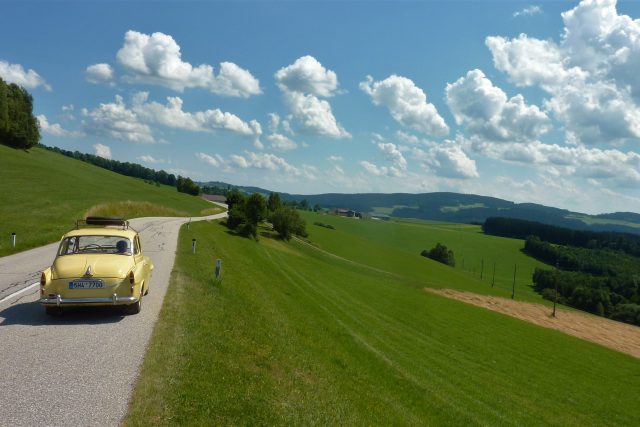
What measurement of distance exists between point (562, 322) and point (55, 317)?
226 ft

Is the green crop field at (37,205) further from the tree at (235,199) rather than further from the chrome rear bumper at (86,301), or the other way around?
the chrome rear bumper at (86,301)

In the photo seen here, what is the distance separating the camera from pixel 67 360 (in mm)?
8383

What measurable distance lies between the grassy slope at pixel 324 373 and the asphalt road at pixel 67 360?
44 cm

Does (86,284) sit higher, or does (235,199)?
→ (235,199)

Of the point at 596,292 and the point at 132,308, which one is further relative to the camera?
the point at 596,292

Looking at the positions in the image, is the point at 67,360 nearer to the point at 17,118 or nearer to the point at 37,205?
the point at 37,205

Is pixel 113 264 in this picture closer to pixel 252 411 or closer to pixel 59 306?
pixel 59 306

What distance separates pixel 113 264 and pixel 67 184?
→ 62.6m

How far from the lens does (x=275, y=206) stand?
94438 mm

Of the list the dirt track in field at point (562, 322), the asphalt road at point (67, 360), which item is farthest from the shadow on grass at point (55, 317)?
the dirt track in field at point (562, 322)

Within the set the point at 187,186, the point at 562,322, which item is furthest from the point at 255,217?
the point at 187,186

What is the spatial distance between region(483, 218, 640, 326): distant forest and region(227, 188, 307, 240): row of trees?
48.1m

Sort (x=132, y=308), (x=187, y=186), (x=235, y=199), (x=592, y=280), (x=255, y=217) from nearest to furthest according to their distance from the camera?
(x=132, y=308), (x=255, y=217), (x=235, y=199), (x=592, y=280), (x=187, y=186)

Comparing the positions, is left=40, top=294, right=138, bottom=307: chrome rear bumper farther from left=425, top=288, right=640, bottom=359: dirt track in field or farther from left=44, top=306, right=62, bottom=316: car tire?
left=425, top=288, right=640, bottom=359: dirt track in field
